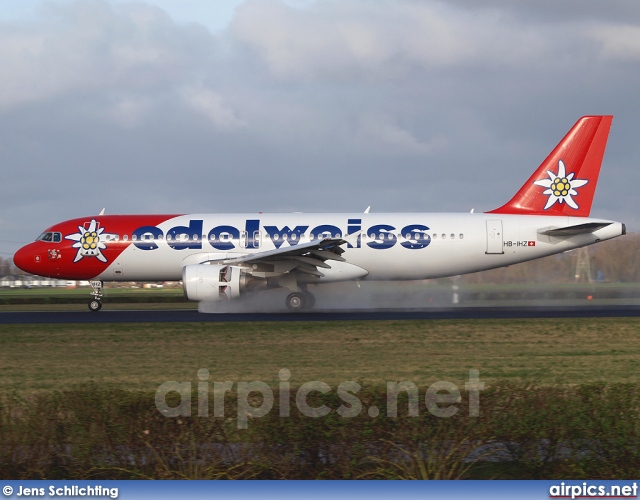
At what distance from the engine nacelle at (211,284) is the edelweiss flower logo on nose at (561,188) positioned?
1215cm

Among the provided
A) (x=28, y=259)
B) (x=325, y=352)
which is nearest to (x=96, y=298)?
(x=28, y=259)

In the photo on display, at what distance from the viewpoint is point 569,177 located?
29.5 meters

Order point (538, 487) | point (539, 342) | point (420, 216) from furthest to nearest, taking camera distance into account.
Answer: point (420, 216) < point (539, 342) < point (538, 487)

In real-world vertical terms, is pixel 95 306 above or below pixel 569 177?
below

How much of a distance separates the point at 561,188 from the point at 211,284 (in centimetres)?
1364

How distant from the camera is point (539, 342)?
17.7m

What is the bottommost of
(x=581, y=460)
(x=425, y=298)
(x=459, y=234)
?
(x=581, y=460)

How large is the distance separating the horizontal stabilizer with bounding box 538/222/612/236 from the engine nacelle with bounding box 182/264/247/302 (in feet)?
36.1

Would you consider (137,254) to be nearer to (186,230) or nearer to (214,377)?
(186,230)

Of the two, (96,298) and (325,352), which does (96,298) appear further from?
(325,352)

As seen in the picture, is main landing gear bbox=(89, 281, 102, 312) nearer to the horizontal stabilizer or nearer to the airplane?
the airplane

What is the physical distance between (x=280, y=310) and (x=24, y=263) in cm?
1065

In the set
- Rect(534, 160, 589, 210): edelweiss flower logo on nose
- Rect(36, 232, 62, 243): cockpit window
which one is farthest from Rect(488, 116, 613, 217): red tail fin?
Rect(36, 232, 62, 243): cockpit window

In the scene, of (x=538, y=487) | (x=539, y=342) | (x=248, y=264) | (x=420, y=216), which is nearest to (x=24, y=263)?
(x=248, y=264)
